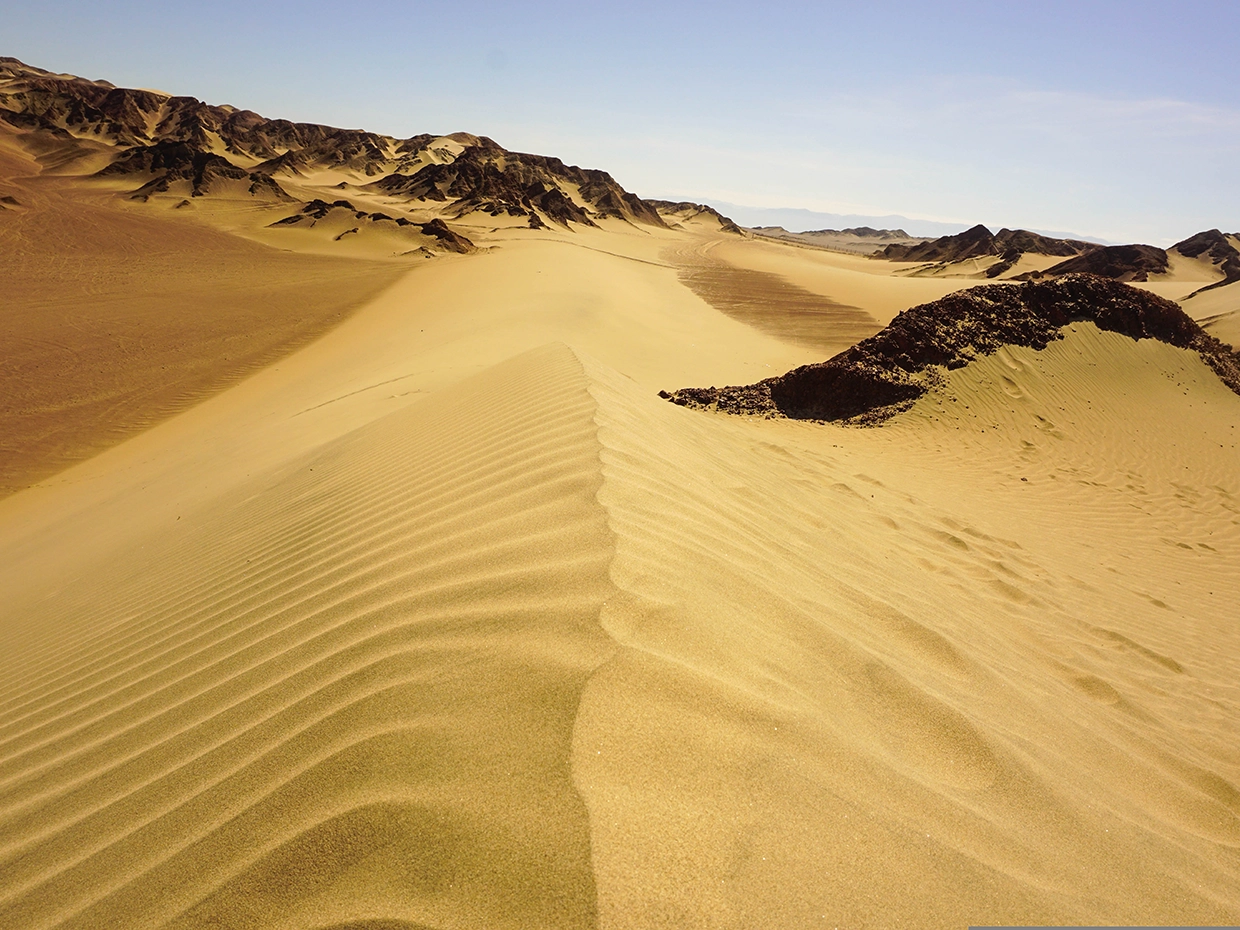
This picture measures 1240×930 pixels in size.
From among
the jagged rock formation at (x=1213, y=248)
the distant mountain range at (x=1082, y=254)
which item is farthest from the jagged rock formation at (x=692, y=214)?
the jagged rock formation at (x=1213, y=248)

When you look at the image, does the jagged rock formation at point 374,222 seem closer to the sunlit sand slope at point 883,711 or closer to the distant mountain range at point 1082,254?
the distant mountain range at point 1082,254

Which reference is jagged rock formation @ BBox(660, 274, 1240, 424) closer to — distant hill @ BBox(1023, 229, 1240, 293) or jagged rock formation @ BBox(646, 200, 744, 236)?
distant hill @ BBox(1023, 229, 1240, 293)

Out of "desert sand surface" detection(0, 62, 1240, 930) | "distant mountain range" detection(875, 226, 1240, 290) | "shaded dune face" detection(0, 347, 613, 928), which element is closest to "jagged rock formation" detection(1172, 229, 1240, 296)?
"distant mountain range" detection(875, 226, 1240, 290)

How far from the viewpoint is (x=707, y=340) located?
15836mm

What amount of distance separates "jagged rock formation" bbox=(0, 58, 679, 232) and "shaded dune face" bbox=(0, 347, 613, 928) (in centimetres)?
4509

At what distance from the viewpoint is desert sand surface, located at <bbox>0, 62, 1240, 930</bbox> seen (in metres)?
1.38

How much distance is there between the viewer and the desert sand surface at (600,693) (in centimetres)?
138

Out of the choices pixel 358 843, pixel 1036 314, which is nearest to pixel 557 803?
pixel 358 843

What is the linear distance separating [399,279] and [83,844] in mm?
23397

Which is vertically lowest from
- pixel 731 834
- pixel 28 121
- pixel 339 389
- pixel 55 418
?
pixel 55 418

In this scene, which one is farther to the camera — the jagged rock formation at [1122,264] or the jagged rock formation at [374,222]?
the jagged rock formation at [1122,264]

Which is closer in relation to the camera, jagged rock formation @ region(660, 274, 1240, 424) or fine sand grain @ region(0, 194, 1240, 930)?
fine sand grain @ region(0, 194, 1240, 930)

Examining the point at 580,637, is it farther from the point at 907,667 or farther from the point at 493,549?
the point at 907,667

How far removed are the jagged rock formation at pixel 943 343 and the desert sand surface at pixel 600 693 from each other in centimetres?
237
